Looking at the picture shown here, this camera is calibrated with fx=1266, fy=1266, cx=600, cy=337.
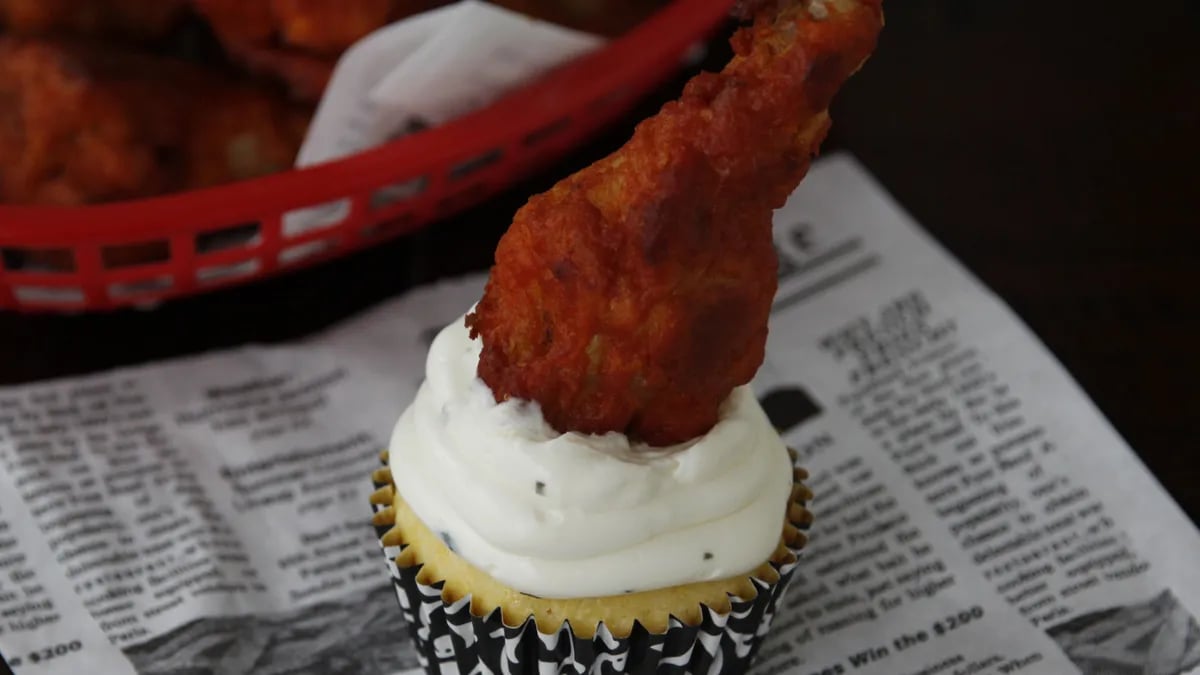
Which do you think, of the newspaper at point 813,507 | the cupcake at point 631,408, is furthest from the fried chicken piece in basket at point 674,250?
the newspaper at point 813,507

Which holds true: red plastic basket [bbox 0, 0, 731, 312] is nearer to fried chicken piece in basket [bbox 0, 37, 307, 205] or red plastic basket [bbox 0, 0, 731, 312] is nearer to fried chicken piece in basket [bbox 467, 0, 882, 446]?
fried chicken piece in basket [bbox 0, 37, 307, 205]

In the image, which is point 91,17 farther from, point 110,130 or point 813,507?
point 813,507

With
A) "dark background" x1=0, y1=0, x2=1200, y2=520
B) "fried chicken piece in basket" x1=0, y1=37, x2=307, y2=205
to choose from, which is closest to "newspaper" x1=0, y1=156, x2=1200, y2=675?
"dark background" x1=0, y1=0, x2=1200, y2=520

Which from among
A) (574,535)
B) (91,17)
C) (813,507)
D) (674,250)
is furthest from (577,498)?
(91,17)

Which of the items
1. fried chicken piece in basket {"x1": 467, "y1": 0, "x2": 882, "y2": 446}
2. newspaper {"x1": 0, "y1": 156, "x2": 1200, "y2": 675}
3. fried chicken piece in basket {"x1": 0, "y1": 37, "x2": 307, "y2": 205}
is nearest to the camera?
fried chicken piece in basket {"x1": 467, "y1": 0, "x2": 882, "y2": 446}

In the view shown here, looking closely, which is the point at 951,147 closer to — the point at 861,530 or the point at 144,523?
the point at 861,530

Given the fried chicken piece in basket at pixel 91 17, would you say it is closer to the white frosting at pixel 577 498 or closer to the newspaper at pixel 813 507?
the newspaper at pixel 813 507
